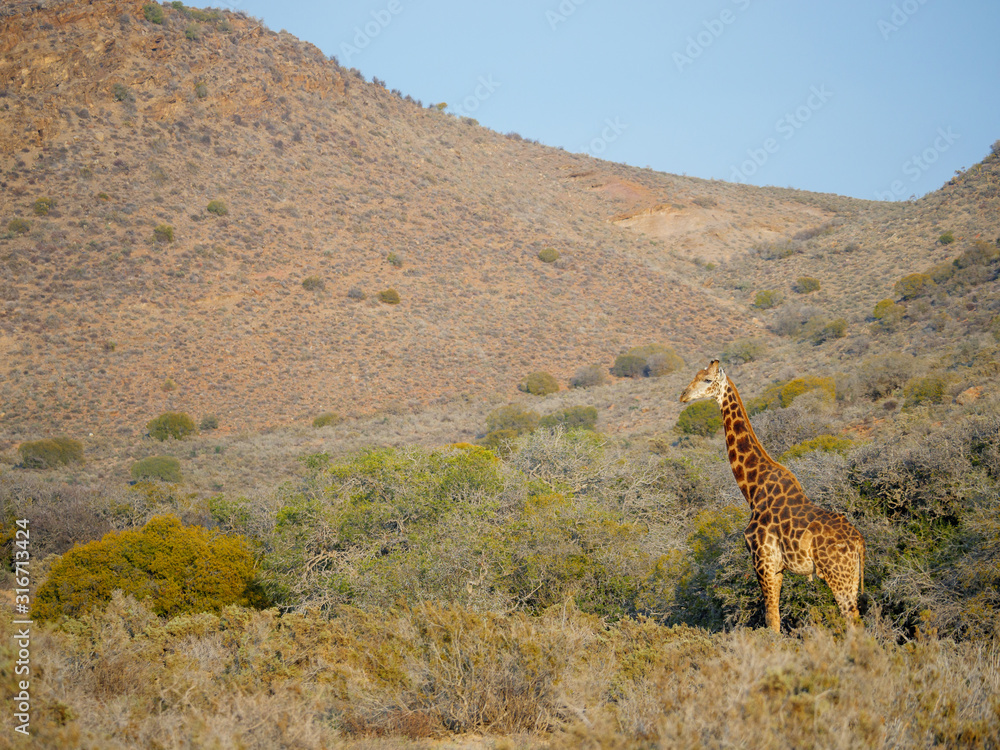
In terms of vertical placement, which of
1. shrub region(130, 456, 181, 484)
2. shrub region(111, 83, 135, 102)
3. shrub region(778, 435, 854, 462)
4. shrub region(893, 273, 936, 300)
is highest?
shrub region(111, 83, 135, 102)

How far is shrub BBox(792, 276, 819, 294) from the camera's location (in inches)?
1758

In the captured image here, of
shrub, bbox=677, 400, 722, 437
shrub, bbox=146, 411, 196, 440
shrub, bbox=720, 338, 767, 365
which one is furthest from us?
shrub, bbox=720, 338, 767, 365

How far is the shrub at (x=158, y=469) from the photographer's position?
77.7 ft

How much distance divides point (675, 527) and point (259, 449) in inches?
776

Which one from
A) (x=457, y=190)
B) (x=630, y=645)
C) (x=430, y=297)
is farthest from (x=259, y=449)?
(x=457, y=190)

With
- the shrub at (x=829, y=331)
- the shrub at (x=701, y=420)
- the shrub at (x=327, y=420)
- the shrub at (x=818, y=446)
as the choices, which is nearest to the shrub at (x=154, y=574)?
the shrub at (x=818, y=446)

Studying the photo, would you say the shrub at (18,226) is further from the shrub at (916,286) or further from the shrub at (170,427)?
the shrub at (916,286)

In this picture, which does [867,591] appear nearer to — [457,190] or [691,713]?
[691,713]

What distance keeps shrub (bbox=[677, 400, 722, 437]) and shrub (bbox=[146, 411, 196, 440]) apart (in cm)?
2069

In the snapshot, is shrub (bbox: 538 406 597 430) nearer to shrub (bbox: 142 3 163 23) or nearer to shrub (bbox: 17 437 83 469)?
shrub (bbox: 17 437 83 469)

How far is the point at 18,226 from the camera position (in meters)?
36.3

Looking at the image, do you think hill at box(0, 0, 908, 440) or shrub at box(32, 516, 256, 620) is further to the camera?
hill at box(0, 0, 908, 440)

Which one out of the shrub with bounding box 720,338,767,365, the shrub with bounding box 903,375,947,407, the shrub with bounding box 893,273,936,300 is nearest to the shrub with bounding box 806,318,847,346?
the shrub with bounding box 720,338,767,365

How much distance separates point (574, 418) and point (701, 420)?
7045 millimetres
